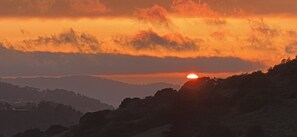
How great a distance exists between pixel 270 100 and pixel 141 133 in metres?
12.0

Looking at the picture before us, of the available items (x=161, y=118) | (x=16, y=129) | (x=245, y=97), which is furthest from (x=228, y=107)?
(x=16, y=129)

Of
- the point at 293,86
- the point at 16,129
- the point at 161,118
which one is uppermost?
the point at 293,86

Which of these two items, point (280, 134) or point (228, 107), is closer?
point (280, 134)

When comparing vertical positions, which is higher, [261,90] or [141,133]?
[261,90]

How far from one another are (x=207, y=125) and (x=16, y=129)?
145215 mm

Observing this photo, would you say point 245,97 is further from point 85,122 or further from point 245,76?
point 85,122

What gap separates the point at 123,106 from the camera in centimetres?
9019

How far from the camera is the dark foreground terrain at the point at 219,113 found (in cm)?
5041

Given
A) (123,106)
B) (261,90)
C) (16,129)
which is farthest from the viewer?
(16,129)

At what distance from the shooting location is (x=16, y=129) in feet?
616

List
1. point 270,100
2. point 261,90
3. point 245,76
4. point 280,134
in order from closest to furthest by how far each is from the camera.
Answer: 1. point 280,134
2. point 270,100
3. point 261,90
4. point 245,76

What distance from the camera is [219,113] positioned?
5962 centimetres

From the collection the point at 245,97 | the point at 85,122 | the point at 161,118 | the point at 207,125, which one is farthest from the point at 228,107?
the point at 85,122

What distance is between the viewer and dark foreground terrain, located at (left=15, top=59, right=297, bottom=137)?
165ft
